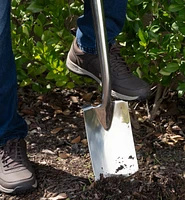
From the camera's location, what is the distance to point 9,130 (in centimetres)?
240

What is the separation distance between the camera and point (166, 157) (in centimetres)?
272

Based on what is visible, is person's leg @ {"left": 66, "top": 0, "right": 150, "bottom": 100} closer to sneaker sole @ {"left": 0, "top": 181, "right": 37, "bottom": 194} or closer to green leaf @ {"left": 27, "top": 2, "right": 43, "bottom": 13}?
green leaf @ {"left": 27, "top": 2, "right": 43, "bottom": 13}

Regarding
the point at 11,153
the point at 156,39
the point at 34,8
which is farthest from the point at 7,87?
the point at 156,39

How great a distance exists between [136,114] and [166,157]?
0.43m

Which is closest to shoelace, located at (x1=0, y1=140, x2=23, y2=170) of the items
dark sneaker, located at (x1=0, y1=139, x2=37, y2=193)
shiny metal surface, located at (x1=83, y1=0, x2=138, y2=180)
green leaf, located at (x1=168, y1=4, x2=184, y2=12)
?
dark sneaker, located at (x1=0, y1=139, x2=37, y2=193)

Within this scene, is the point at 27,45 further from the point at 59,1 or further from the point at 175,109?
the point at 175,109

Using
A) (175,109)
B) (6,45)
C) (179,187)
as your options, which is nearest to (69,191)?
(179,187)

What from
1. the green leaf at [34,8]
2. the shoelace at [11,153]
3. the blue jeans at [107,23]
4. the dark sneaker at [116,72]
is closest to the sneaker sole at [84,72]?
the dark sneaker at [116,72]

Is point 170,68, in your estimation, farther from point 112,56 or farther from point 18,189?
point 18,189

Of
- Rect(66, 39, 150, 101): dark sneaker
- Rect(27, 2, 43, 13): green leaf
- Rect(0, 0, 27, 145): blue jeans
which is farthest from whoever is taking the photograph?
Rect(27, 2, 43, 13): green leaf

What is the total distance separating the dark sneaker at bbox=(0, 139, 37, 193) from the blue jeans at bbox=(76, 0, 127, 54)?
1.72 feet

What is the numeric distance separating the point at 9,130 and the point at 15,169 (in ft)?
0.58

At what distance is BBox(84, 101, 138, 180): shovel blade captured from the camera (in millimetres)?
2404

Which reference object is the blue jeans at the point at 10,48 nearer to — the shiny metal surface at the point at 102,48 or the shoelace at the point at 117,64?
the shoelace at the point at 117,64
